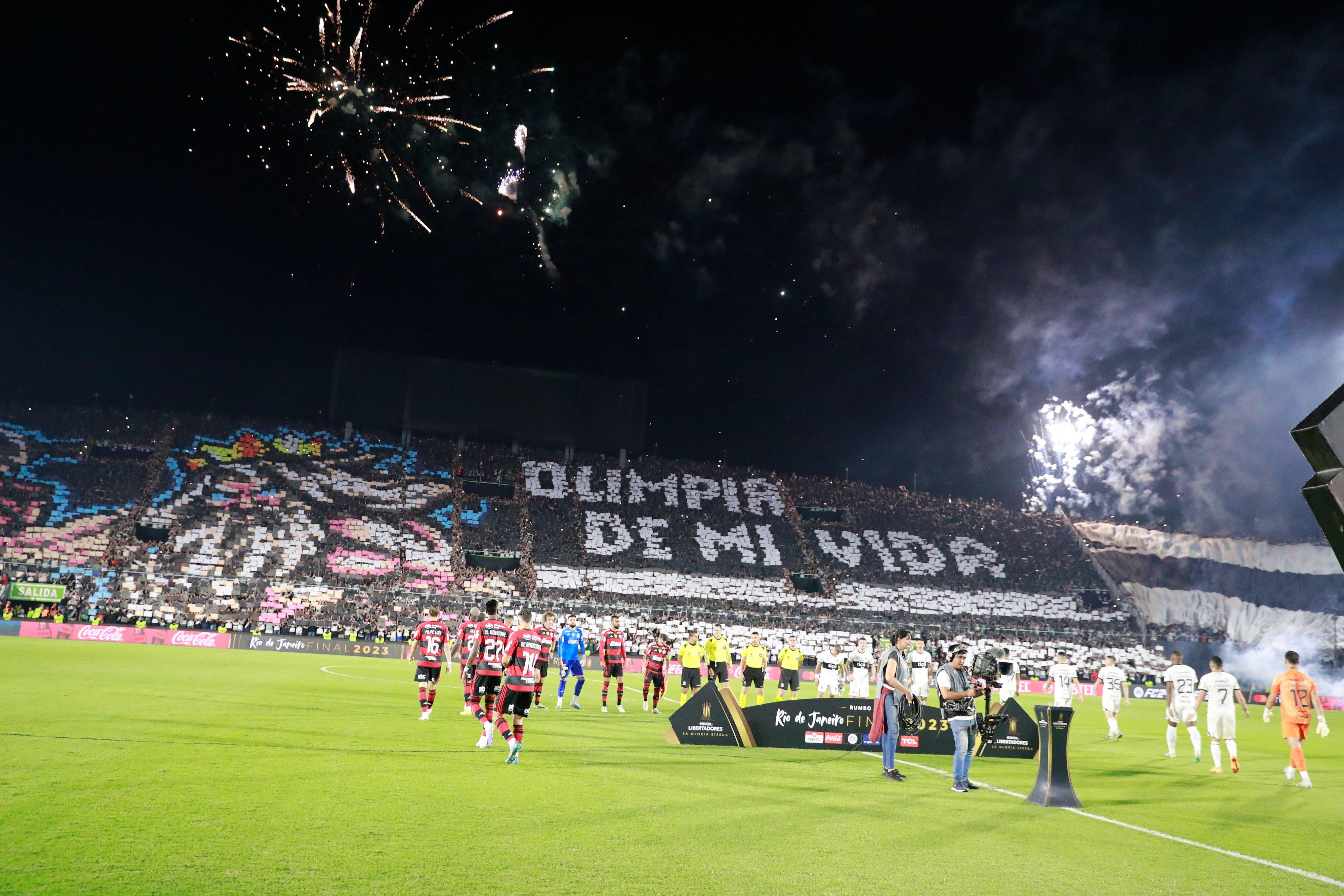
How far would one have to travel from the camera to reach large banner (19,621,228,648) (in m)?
39.1

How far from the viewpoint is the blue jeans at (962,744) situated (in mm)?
11430

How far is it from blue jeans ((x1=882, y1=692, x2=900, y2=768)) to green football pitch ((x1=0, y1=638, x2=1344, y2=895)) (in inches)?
13.4

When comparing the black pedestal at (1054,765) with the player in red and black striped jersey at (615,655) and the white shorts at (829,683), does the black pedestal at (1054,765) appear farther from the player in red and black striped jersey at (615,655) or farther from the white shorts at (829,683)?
the white shorts at (829,683)

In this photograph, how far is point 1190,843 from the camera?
907 centimetres

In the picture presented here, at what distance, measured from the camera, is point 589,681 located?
35.4m

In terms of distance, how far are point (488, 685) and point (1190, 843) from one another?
379 inches

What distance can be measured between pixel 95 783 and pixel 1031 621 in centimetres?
5450

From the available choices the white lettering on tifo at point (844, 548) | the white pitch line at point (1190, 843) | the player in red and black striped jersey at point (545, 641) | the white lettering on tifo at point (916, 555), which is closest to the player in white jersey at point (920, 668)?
the white pitch line at point (1190, 843)

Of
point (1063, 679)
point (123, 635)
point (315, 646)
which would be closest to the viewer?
point (1063, 679)

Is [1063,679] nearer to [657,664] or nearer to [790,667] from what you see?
[790,667]

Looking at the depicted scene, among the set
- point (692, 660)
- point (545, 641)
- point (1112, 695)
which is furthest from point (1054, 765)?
point (1112, 695)

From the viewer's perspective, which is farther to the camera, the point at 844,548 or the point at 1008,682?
the point at 844,548

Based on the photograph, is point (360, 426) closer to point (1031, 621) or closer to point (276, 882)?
point (1031, 621)

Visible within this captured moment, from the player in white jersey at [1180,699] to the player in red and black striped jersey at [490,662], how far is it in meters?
13.5
